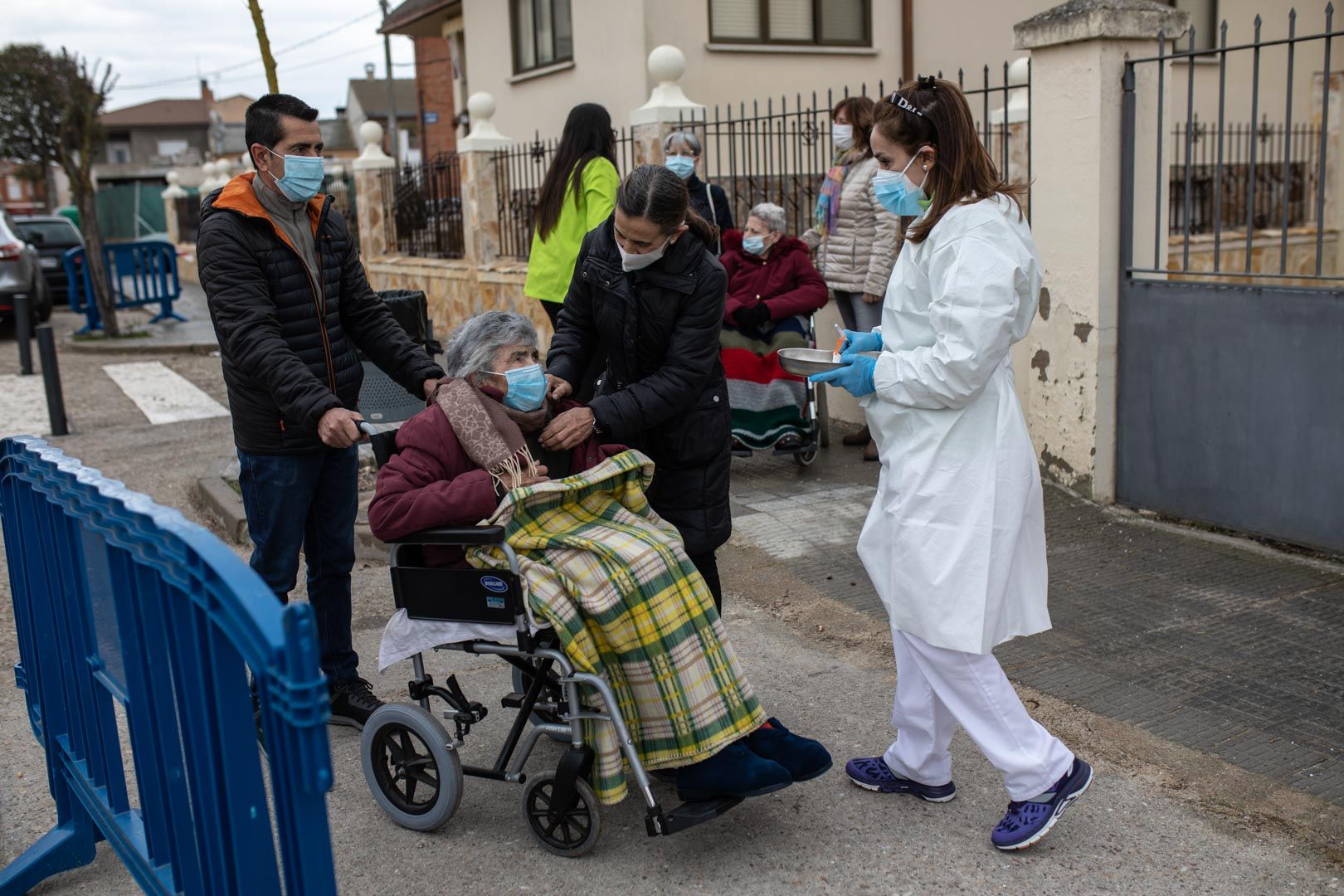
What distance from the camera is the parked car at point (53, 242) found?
19.3 meters

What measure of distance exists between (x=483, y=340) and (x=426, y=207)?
450 inches

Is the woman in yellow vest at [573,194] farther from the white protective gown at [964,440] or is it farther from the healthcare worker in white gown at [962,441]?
the white protective gown at [964,440]

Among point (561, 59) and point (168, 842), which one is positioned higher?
point (561, 59)

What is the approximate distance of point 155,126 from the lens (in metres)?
85.6

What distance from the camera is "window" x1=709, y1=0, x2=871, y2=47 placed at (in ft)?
42.2

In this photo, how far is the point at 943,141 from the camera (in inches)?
126

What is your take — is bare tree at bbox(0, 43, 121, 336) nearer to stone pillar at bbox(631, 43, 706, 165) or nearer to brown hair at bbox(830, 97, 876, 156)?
stone pillar at bbox(631, 43, 706, 165)

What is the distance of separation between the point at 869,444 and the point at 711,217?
1.73 meters

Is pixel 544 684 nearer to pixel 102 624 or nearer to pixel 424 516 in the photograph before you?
pixel 424 516

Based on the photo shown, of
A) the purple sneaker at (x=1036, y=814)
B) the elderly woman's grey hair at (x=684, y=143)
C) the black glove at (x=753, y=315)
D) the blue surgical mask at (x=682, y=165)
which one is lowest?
the purple sneaker at (x=1036, y=814)

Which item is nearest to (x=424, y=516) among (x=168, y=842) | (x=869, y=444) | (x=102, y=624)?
(x=102, y=624)

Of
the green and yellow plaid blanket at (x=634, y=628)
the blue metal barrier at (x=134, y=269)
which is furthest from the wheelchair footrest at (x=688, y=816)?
the blue metal barrier at (x=134, y=269)

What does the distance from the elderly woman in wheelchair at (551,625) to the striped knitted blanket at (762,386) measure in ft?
11.4

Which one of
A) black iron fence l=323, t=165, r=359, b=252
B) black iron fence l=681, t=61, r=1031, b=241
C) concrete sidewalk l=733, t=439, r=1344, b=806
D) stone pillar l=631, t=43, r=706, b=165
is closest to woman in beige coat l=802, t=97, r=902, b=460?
black iron fence l=681, t=61, r=1031, b=241
